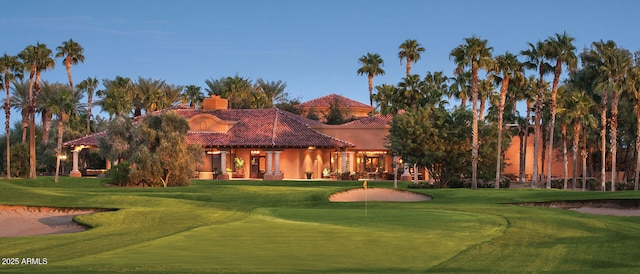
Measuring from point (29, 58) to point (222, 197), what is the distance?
3572 centimetres

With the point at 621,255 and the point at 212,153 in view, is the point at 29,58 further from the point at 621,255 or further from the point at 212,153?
the point at 621,255

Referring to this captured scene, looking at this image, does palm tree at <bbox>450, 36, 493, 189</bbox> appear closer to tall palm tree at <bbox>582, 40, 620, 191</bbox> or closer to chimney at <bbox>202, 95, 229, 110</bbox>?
tall palm tree at <bbox>582, 40, 620, 191</bbox>

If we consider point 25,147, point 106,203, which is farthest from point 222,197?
point 25,147

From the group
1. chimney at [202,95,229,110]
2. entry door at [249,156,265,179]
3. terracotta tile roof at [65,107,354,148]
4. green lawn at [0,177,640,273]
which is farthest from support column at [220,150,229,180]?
green lawn at [0,177,640,273]

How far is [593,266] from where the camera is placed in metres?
14.3

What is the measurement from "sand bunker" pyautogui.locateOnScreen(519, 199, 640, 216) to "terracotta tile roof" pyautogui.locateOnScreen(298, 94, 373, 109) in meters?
62.6

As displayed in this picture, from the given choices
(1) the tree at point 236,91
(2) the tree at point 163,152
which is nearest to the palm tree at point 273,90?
(1) the tree at point 236,91

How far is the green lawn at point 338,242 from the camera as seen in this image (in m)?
14.0

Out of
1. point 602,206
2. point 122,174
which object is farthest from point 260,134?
point 602,206

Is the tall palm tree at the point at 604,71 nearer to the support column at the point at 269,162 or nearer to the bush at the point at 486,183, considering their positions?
the bush at the point at 486,183

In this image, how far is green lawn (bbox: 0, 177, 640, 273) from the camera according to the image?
14.0 metres

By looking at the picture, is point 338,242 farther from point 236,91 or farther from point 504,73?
point 236,91

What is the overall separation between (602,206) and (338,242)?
1986 centimetres

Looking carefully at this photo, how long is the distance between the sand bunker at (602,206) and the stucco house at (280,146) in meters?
33.4
